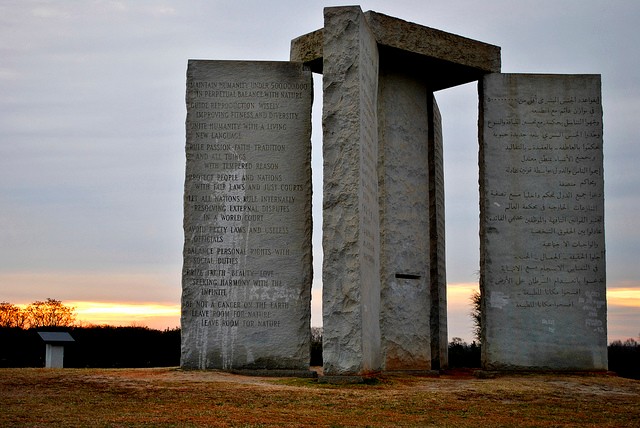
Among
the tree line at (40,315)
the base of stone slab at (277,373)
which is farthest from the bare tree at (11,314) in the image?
the base of stone slab at (277,373)

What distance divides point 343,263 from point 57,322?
48.2 ft

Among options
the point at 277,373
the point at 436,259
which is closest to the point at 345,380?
the point at 277,373

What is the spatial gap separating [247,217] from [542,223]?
5.20 metres

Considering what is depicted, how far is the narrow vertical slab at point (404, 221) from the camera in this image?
14.3 meters

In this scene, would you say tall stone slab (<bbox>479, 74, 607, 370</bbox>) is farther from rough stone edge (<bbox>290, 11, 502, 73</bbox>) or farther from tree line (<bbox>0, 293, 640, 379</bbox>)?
tree line (<bbox>0, 293, 640, 379</bbox>)

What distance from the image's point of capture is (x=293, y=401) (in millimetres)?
9656

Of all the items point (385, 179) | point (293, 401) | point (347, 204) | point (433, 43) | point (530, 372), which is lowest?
point (293, 401)

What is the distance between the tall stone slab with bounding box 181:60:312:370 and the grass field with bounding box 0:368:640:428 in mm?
976

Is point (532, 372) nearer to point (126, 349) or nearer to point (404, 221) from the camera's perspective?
point (404, 221)

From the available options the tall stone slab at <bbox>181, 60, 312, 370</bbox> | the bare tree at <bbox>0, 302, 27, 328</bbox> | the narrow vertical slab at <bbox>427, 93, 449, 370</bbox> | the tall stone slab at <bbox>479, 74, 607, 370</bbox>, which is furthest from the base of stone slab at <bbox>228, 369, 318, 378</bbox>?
the bare tree at <bbox>0, 302, 27, 328</bbox>

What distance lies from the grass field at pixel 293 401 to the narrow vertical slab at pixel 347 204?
633mm

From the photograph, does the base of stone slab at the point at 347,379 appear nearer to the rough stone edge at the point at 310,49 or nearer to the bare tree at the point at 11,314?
the rough stone edge at the point at 310,49

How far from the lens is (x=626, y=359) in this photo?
63.5 ft

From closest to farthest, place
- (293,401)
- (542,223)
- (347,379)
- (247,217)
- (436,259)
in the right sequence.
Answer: (293,401) < (347,379) < (247,217) < (542,223) < (436,259)
